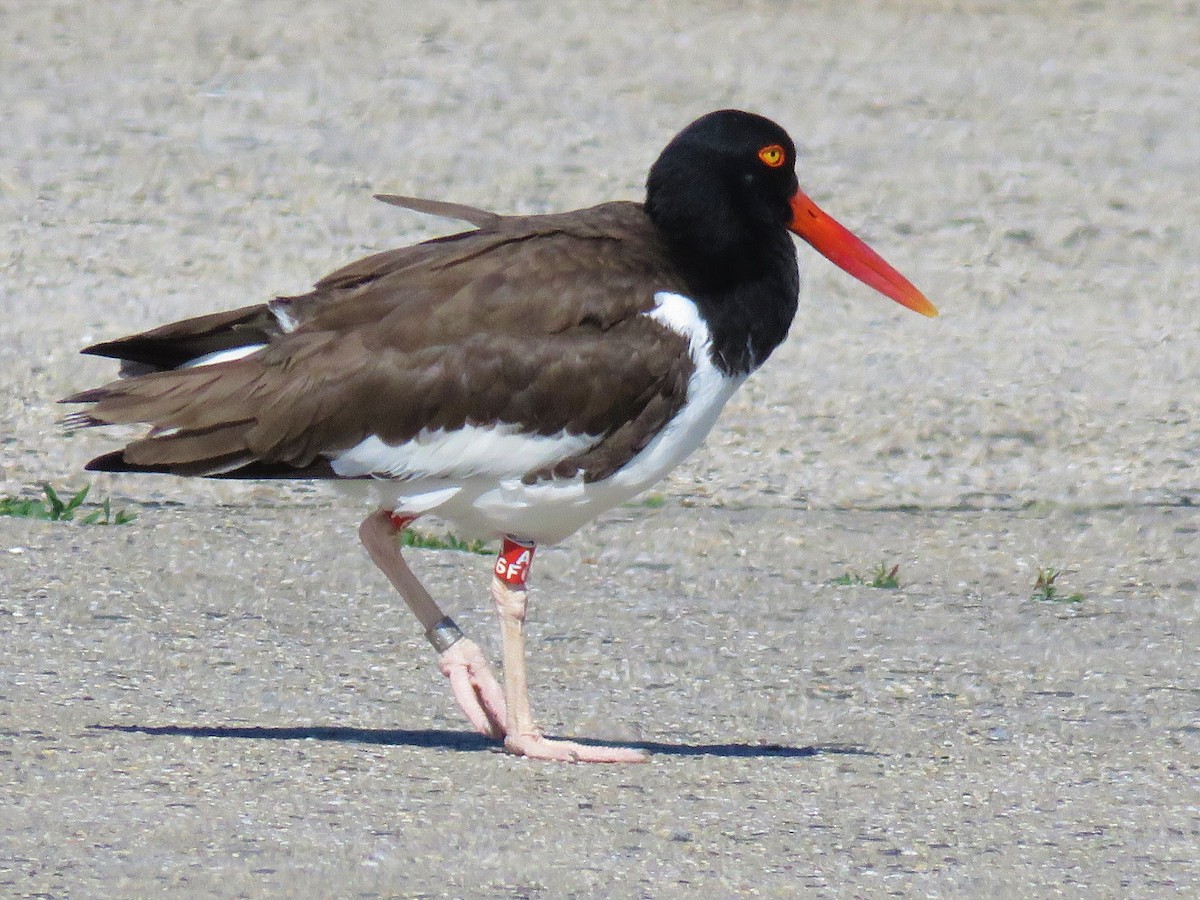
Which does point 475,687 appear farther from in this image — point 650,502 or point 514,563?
point 650,502

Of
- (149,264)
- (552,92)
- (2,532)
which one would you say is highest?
(552,92)

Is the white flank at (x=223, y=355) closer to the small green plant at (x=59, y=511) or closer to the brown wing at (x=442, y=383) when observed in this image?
the brown wing at (x=442, y=383)

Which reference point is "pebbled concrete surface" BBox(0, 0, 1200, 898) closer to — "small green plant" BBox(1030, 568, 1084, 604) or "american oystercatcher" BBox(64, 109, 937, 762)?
"small green plant" BBox(1030, 568, 1084, 604)

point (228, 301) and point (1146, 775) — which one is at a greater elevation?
point (228, 301)

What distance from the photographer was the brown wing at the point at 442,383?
541cm

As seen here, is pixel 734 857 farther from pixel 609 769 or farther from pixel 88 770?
pixel 88 770

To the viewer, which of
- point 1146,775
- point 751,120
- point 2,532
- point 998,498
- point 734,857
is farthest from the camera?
point 998,498

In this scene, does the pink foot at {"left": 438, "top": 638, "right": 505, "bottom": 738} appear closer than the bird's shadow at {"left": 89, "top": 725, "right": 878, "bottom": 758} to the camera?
No

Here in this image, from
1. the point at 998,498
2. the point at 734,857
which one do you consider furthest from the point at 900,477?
the point at 734,857

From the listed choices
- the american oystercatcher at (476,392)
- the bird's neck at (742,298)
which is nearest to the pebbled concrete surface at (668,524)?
the american oystercatcher at (476,392)

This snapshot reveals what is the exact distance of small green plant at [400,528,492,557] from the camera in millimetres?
7457

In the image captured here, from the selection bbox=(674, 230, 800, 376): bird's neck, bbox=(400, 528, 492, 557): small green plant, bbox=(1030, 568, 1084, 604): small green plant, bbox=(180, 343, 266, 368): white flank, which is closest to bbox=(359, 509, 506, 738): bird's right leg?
bbox=(180, 343, 266, 368): white flank

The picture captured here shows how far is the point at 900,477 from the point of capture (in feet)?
28.8

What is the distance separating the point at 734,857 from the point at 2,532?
3.48 meters
